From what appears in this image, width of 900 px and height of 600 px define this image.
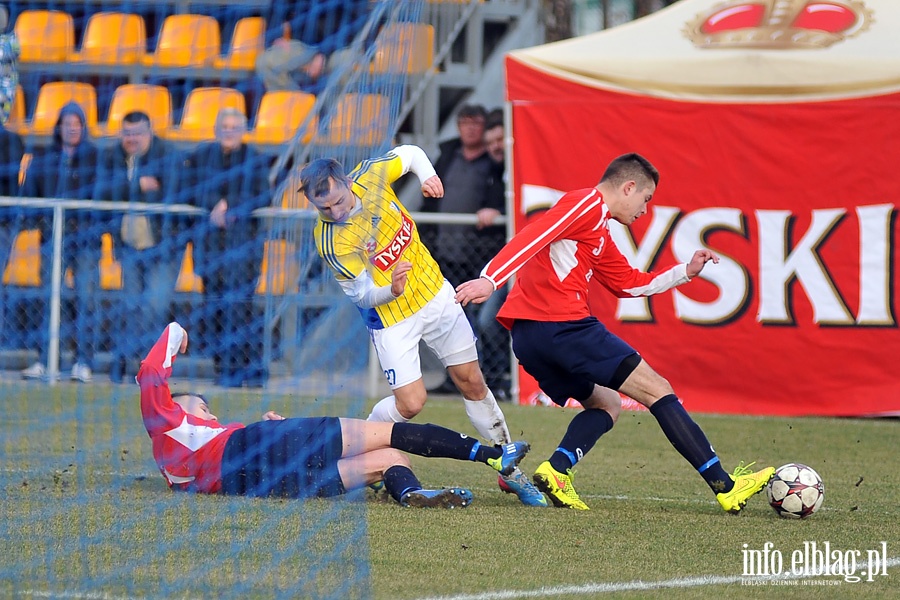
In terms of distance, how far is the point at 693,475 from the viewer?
25.1 ft

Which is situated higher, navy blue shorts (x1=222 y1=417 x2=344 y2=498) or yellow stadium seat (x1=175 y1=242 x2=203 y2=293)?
navy blue shorts (x1=222 y1=417 x2=344 y2=498)

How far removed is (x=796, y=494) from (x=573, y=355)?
4.19 feet

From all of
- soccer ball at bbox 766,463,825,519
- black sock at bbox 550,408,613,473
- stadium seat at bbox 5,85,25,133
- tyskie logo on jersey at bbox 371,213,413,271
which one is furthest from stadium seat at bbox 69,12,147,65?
soccer ball at bbox 766,463,825,519

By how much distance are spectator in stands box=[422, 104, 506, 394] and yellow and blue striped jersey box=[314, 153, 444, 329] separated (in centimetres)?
412

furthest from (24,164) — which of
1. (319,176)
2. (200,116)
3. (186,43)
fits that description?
(319,176)

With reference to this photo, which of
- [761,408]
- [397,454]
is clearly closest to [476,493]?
[397,454]

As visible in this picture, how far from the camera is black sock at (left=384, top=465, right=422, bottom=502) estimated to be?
6117 mm

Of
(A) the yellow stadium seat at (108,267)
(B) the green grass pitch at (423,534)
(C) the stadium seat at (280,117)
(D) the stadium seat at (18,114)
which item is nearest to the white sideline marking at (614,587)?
(B) the green grass pitch at (423,534)

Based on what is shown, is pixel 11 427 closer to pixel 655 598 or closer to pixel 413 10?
pixel 413 10

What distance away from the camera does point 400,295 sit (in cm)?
633

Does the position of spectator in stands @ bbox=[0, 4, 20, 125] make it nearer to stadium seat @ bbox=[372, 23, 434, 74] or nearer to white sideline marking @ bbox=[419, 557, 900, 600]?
stadium seat @ bbox=[372, 23, 434, 74]

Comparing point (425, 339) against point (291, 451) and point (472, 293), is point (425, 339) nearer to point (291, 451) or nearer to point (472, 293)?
point (291, 451)

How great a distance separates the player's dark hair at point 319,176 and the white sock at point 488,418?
1.63m

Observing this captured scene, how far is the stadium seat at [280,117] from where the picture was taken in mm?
7840
